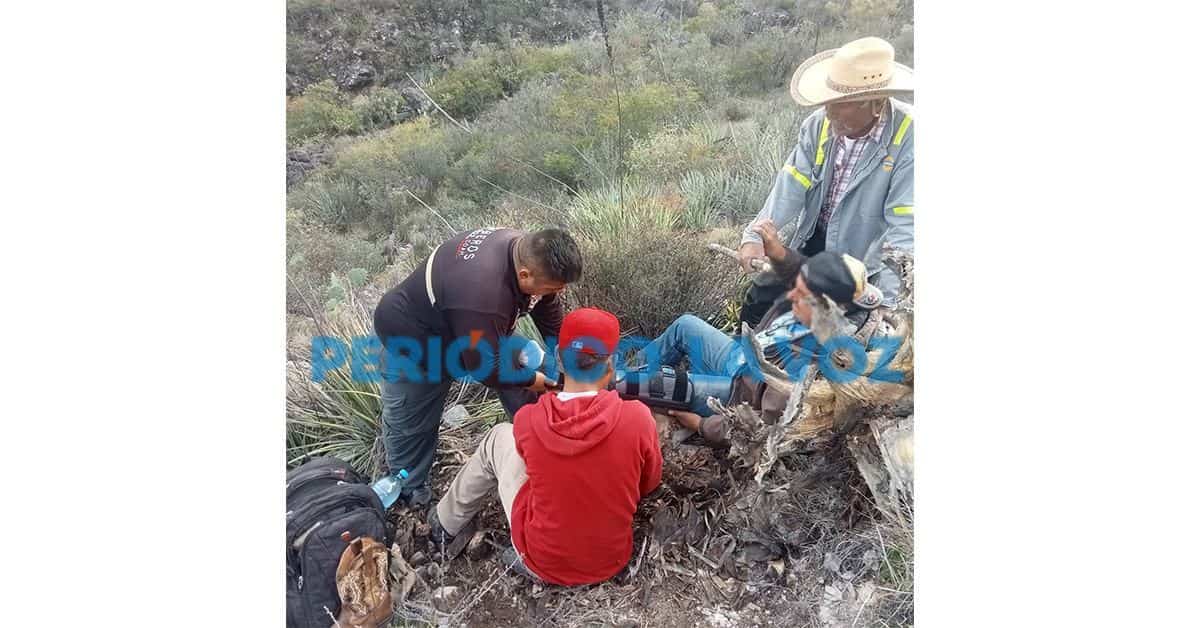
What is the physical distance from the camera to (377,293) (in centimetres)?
333

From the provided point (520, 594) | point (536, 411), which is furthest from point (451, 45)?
point (520, 594)

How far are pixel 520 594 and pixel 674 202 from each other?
5.54ft

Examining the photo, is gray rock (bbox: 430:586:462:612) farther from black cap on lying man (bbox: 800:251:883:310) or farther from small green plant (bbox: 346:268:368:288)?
black cap on lying man (bbox: 800:251:883:310)

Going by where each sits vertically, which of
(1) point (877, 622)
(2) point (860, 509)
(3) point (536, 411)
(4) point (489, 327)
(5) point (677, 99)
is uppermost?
(5) point (677, 99)

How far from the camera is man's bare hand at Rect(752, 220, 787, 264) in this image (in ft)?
10.6

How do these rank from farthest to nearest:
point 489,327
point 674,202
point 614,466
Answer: point 674,202 → point 489,327 → point 614,466

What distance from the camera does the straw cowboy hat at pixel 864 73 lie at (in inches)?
121

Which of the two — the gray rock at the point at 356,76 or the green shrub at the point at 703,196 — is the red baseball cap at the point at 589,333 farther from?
the gray rock at the point at 356,76

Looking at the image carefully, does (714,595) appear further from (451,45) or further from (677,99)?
(451,45)

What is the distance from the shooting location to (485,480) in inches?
124

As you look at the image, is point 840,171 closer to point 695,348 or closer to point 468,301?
point 695,348

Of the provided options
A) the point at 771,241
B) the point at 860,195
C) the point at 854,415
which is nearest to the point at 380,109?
the point at 771,241

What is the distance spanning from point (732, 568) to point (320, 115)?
2518mm

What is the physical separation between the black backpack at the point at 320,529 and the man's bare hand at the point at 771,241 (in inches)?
73.8
